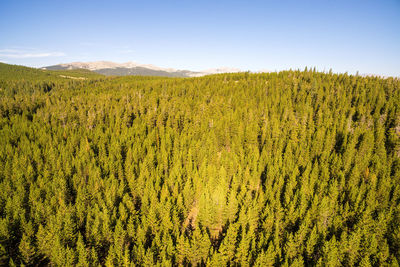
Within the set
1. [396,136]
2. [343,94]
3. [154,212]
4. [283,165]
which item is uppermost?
[343,94]

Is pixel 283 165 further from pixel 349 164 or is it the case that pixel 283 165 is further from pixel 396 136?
pixel 396 136

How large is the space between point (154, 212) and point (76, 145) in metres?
54.0

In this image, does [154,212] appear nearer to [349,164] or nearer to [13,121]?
[349,164]

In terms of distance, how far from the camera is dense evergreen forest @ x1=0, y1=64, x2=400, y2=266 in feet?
113

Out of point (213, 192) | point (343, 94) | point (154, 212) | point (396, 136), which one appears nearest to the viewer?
point (154, 212)

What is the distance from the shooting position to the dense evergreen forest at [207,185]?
113 feet

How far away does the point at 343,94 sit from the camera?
10644 cm

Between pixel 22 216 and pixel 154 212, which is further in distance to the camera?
pixel 154 212

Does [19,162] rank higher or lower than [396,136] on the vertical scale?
lower

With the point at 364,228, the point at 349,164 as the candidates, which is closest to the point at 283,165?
the point at 349,164

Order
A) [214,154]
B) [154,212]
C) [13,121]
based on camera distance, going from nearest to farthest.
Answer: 1. [154,212]
2. [214,154]
3. [13,121]

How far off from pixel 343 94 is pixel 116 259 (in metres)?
127

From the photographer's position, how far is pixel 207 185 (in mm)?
53906

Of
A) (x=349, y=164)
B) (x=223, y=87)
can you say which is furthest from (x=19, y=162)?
(x=223, y=87)
